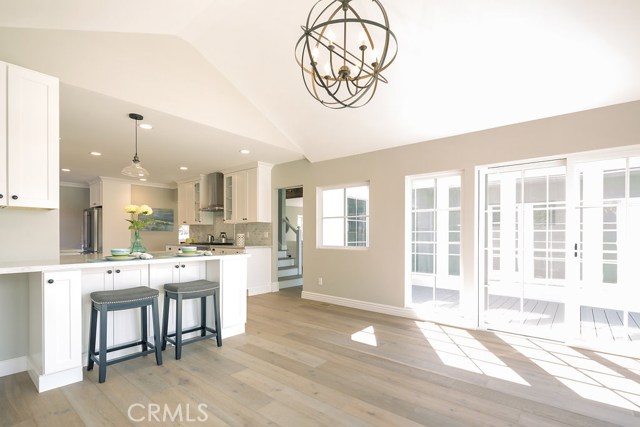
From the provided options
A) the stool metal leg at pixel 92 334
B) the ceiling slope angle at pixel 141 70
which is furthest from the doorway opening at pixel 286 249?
the stool metal leg at pixel 92 334

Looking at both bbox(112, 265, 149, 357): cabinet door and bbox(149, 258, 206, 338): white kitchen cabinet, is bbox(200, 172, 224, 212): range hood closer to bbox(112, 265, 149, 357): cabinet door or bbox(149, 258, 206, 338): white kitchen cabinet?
bbox(149, 258, 206, 338): white kitchen cabinet

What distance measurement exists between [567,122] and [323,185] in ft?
11.0

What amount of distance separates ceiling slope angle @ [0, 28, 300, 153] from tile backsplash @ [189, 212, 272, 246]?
97.0 inches

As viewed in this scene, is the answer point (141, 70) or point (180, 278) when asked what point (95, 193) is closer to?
point (141, 70)

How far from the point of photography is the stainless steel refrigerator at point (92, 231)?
7586mm

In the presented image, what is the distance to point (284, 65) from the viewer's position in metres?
3.68

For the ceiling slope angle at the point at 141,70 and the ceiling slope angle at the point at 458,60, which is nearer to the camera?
the ceiling slope angle at the point at 458,60

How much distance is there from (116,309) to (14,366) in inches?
40.8

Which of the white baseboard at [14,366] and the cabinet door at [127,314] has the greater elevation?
the cabinet door at [127,314]

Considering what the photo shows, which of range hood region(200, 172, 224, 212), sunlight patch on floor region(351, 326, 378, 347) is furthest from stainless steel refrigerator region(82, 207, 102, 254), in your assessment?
sunlight patch on floor region(351, 326, 378, 347)

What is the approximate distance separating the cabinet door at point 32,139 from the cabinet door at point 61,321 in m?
0.67

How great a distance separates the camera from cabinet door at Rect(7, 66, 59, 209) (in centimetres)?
242

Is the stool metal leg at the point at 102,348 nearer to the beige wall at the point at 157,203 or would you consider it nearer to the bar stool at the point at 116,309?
the bar stool at the point at 116,309

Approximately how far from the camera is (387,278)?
4617 mm
